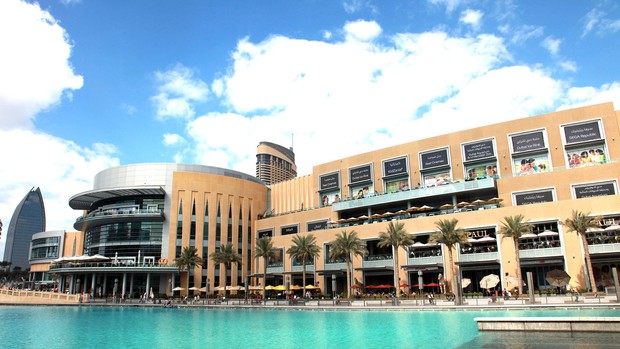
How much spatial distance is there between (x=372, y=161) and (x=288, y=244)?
893 inches

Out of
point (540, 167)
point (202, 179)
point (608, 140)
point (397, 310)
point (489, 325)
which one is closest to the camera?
point (489, 325)

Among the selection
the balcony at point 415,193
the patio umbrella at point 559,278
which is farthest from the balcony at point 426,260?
the patio umbrella at point 559,278

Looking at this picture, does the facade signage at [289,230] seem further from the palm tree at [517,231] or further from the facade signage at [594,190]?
the facade signage at [594,190]

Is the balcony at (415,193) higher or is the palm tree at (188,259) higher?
the balcony at (415,193)

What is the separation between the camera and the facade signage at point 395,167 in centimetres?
8325

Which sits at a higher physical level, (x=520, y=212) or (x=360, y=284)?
(x=520, y=212)

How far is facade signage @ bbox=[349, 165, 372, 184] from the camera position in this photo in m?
87.9

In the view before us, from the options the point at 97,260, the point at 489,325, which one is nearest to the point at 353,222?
the point at 97,260

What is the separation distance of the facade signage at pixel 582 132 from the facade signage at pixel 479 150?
10842mm

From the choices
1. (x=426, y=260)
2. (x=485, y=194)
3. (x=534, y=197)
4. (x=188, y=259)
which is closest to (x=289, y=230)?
(x=188, y=259)

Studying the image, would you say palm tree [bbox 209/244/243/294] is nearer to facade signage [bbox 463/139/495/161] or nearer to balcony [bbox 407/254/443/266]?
balcony [bbox 407/254/443/266]

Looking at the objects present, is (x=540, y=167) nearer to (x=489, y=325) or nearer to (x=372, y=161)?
(x=372, y=161)

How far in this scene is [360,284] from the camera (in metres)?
75.6

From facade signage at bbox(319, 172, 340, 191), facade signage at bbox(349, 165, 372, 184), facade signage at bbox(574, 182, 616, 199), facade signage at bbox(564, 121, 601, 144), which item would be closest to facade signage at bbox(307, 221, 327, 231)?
facade signage at bbox(319, 172, 340, 191)
